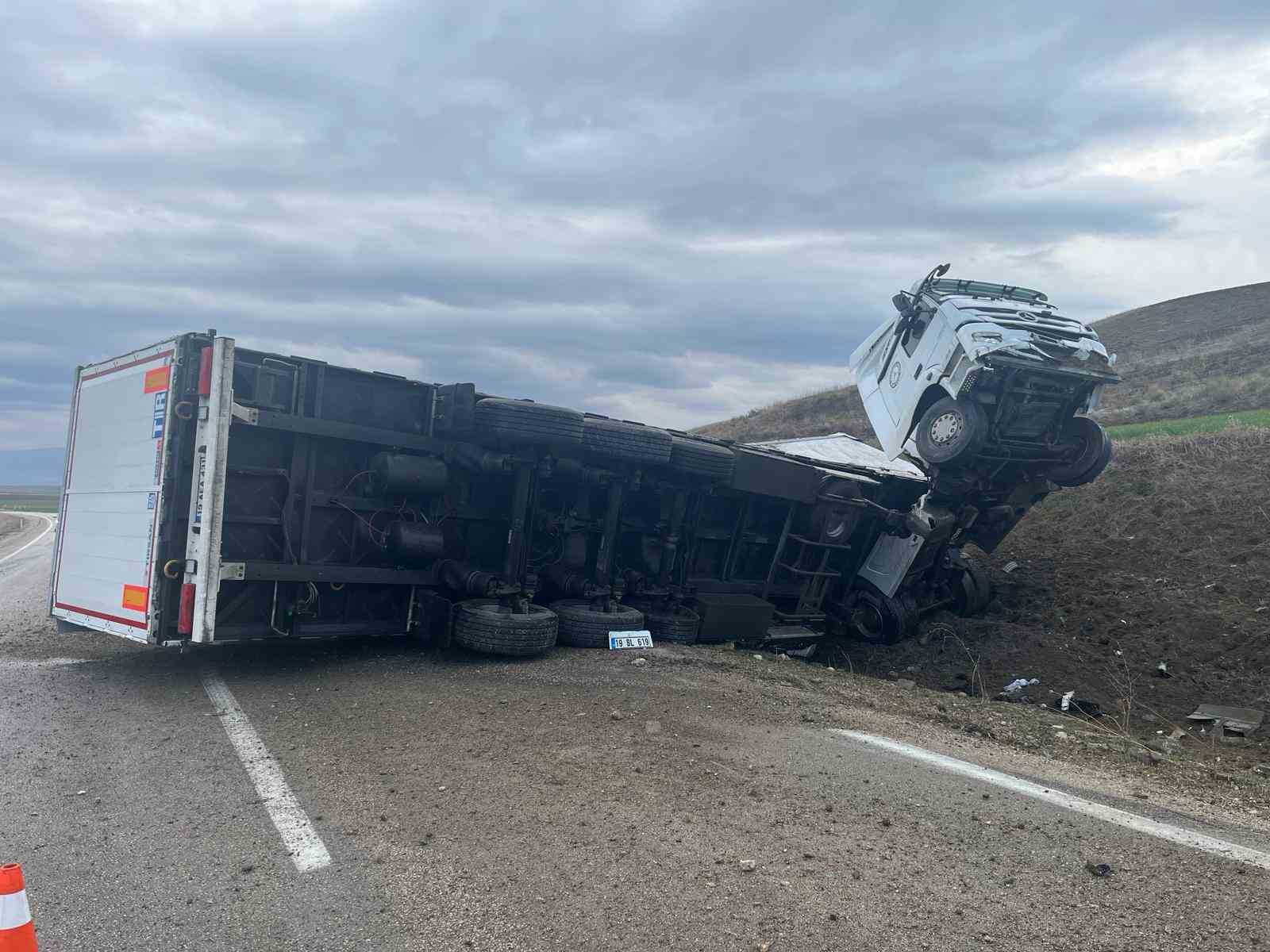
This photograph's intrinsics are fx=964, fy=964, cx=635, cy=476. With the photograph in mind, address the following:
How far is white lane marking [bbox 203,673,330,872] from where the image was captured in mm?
3813

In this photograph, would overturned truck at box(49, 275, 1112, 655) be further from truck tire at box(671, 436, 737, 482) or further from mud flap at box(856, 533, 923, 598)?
mud flap at box(856, 533, 923, 598)

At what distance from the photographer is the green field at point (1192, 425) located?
14.7m

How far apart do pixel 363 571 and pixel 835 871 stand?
15.7 ft

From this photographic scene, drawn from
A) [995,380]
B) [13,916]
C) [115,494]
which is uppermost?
[995,380]

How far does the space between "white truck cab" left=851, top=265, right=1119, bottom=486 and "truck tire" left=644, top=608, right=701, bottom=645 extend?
2989 millimetres

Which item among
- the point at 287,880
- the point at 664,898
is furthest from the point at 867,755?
the point at 287,880

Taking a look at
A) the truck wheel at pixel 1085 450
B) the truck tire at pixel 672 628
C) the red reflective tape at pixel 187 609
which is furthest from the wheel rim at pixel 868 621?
the red reflective tape at pixel 187 609

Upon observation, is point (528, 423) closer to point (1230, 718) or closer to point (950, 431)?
point (950, 431)

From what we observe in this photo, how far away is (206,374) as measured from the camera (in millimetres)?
6566

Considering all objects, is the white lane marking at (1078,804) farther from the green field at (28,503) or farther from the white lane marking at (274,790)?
the green field at (28,503)

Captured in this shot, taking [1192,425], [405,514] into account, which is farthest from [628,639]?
[1192,425]

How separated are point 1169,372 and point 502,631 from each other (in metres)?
23.9

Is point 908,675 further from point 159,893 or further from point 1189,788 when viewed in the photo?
point 159,893

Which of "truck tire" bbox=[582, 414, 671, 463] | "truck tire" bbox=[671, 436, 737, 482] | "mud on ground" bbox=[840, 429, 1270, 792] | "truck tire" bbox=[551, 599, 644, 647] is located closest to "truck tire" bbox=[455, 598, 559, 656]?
"truck tire" bbox=[551, 599, 644, 647]
